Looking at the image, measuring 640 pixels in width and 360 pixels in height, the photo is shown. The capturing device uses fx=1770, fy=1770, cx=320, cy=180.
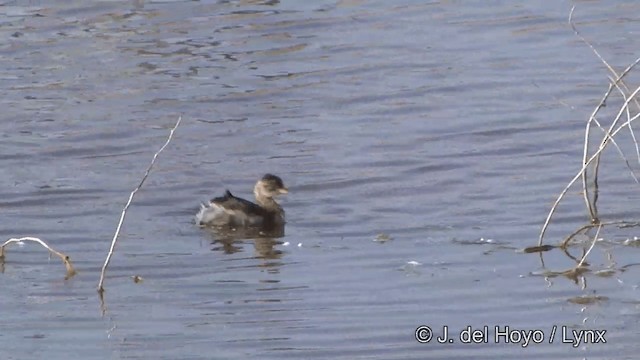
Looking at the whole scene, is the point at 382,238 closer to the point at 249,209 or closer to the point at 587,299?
the point at 249,209

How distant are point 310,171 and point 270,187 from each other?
1.05 metres

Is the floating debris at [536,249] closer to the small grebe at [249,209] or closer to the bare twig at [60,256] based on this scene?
the small grebe at [249,209]

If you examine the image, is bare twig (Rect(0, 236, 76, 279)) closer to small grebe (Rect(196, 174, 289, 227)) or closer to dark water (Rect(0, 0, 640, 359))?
dark water (Rect(0, 0, 640, 359))

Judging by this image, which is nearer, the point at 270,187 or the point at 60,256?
the point at 60,256

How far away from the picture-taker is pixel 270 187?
12.9 meters

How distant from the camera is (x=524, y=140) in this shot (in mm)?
14508

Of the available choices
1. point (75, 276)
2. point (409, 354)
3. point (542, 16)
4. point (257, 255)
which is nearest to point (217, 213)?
point (257, 255)

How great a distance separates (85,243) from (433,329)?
3496mm

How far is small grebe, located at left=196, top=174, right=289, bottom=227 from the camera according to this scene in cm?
1267

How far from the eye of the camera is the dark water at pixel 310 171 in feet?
30.1

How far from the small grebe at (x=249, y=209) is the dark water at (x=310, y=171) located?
149 mm

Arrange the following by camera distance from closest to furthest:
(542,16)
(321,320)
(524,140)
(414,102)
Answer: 1. (321,320)
2. (524,140)
3. (414,102)
4. (542,16)

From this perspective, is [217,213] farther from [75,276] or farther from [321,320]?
→ [321,320]

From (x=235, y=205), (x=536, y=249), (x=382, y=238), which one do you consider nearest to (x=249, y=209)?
(x=235, y=205)
